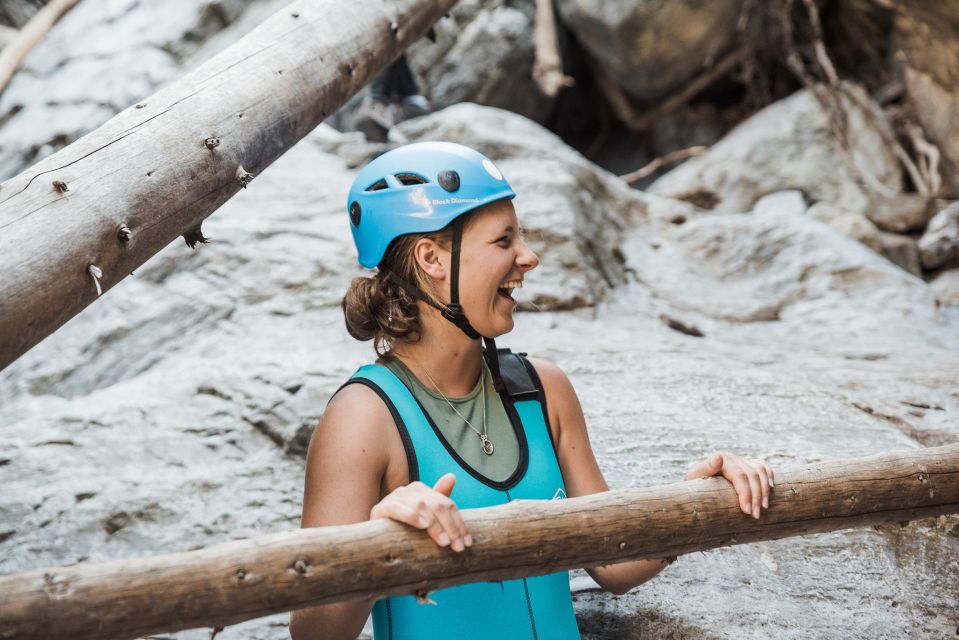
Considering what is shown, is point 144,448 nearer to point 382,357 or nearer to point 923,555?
point 382,357

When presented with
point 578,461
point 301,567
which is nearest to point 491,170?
point 578,461

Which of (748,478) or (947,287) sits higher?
(748,478)

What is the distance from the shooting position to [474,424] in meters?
2.12

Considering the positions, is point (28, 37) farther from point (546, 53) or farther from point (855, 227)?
point (855, 227)

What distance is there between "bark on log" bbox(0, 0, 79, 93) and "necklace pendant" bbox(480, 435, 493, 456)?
26.9ft

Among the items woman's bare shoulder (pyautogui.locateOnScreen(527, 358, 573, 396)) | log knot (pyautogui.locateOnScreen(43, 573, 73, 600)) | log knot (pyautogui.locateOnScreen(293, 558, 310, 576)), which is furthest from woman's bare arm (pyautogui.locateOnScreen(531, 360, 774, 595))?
log knot (pyautogui.locateOnScreen(43, 573, 73, 600))

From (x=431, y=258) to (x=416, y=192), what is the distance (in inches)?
6.6

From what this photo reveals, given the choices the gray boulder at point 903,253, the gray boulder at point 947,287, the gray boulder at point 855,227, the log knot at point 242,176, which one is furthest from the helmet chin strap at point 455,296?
the gray boulder at point 903,253

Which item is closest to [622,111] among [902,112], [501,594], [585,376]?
[902,112]

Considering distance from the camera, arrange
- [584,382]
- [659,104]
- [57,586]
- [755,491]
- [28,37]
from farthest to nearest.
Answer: [659,104] → [28,37] → [584,382] → [755,491] → [57,586]

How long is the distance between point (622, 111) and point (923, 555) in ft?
30.3

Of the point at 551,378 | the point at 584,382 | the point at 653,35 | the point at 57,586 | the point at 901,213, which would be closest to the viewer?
the point at 57,586

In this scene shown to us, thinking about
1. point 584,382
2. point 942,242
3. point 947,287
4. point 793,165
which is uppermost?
point 584,382

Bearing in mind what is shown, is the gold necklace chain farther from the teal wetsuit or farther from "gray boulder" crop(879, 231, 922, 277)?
"gray boulder" crop(879, 231, 922, 277)
